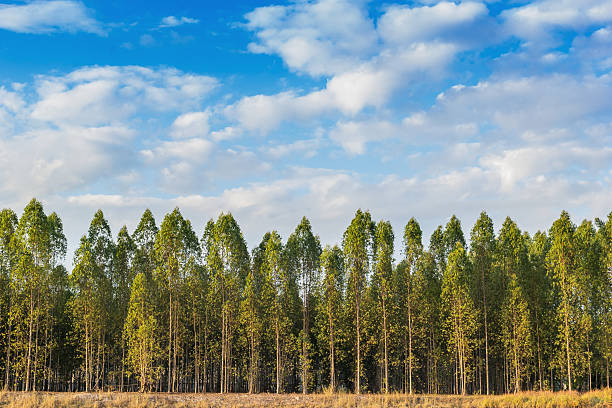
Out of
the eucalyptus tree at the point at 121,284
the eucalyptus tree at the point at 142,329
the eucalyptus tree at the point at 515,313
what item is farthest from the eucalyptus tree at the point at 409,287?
the eucalyptus tree at the point at 121,284

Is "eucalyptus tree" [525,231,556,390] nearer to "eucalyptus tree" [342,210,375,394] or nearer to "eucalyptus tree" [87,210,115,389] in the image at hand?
"eucalyptus tree" [342,210,375,394]

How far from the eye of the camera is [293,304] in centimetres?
5422

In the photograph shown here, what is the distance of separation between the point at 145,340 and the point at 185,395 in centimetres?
546

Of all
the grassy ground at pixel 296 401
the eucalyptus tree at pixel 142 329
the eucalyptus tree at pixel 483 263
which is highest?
the eucalyptus tree at pixel 483 263

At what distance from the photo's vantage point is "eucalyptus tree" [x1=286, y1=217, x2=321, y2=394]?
173 feet

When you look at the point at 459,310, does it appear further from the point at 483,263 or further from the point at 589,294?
the point at 589,294

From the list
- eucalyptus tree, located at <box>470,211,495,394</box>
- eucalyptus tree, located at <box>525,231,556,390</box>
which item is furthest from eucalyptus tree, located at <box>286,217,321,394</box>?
eucalyptus tree, located at <box>525,231,556,390</box>

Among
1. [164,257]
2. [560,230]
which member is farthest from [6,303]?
[560,230]

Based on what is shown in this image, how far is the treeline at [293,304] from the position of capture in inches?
1852

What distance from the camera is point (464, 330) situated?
1877 inches

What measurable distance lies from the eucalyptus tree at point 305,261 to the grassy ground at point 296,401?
1102 cm

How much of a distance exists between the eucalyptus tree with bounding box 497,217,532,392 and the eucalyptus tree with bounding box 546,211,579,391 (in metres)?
2.84

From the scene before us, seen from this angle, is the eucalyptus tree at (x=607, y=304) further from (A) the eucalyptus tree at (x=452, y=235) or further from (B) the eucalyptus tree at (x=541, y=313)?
(A) the eucalyptus tree at (x=452, y=235)

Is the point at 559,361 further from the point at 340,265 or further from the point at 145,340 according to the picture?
the point at 145,340
